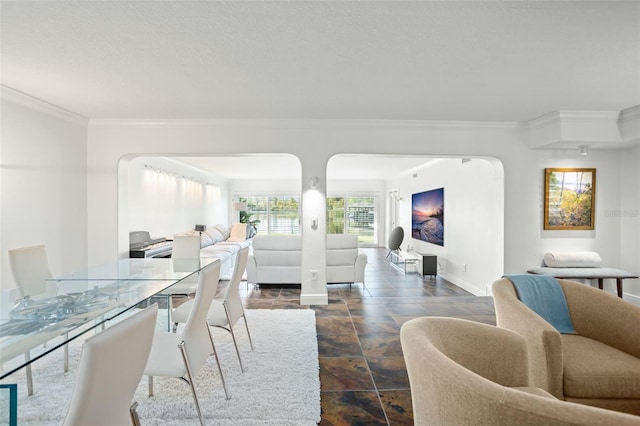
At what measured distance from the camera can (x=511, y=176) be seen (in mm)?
4375

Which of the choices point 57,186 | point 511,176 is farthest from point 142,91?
point 511,176

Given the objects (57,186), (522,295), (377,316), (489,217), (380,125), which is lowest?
(377,316)

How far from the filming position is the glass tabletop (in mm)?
2776

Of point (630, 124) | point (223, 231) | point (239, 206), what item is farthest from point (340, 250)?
point (239, 206)

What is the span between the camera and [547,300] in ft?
7.41

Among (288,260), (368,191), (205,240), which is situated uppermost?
(368,191)

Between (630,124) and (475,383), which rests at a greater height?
(630,124)

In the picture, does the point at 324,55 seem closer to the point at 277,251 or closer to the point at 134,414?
the point at 134,414

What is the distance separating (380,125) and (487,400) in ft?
12.6

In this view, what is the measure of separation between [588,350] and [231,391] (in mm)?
2282

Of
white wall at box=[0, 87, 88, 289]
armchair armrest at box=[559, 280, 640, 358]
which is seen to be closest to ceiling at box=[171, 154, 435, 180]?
white wall at box=[0, 87, 88, 289]

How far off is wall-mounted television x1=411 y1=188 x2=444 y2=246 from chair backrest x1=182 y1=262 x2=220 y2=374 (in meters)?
5.61

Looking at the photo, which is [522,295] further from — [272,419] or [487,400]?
[272,419]

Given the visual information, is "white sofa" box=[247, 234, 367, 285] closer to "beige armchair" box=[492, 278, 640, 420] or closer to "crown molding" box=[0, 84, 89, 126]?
"crown molding" box=[0, 84, 89, 126]
